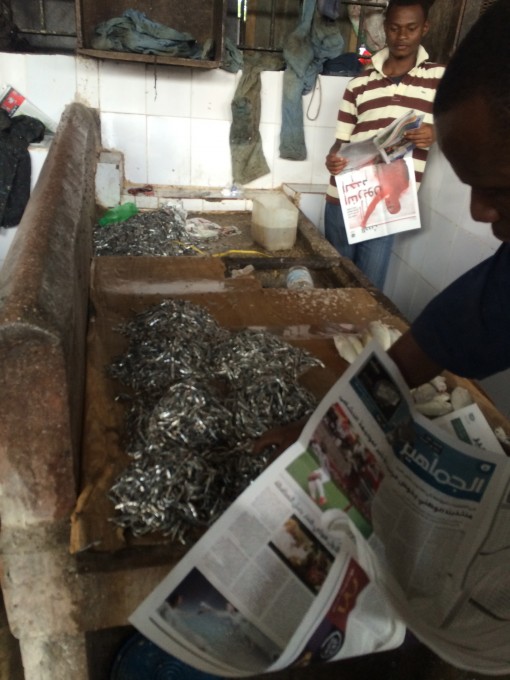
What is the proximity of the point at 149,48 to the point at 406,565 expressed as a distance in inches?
110

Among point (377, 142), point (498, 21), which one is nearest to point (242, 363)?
point (498, 21)

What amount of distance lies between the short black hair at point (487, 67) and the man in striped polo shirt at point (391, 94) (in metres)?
1.55

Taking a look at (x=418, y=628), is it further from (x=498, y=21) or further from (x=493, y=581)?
(x=498, y=21)

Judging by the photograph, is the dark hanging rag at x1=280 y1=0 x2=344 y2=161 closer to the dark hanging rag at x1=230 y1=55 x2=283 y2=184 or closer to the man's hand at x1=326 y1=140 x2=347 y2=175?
the dark hanging rag at x1=230 y1=55 x2=283 y2=184

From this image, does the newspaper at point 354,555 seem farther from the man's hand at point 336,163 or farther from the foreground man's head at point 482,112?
the man's hand at point 336,163

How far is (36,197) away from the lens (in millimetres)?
1244

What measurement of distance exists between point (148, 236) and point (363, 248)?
103cm

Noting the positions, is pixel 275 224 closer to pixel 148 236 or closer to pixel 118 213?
pixel 148 236

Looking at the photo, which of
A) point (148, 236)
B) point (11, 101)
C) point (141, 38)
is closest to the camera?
point (148, 236)

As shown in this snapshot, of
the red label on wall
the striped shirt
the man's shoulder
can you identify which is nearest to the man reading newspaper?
the striped shirt

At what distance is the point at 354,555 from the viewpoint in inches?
29.0

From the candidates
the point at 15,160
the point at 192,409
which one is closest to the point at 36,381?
the point at 192,409

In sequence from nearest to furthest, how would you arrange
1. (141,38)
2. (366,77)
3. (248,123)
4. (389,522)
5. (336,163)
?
1. (389,522)
2. (336,163)
3. (366,77)
4. (141,38)
5. (248,123)

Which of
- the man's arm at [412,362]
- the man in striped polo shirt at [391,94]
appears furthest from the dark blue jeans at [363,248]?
the man's arm at [412,362]
